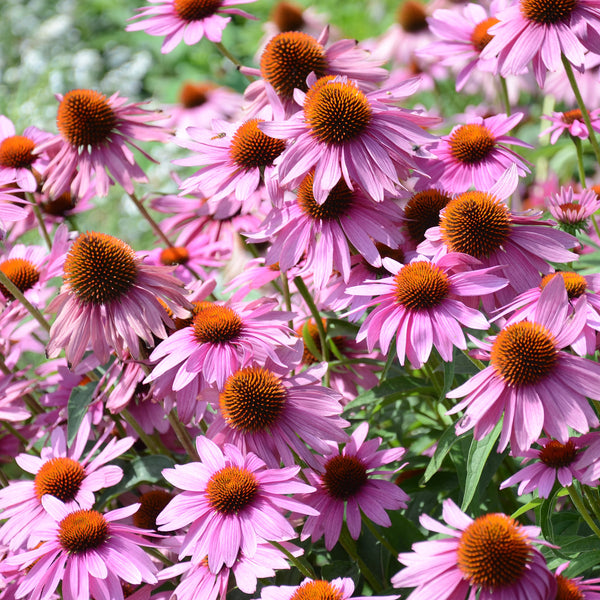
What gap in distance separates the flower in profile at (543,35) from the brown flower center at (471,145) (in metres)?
0.10

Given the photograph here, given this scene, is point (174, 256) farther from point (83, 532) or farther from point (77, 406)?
point (83, 532)

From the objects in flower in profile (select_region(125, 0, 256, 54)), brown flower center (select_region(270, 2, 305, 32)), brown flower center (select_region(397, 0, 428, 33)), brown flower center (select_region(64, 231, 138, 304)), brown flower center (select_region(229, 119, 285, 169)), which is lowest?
brown flower center (select_region(64, 231, 138, 304))

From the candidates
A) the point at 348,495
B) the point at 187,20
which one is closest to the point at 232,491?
the point at 348,495

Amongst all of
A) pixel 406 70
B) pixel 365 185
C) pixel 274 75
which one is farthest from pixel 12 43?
pixel 365 185

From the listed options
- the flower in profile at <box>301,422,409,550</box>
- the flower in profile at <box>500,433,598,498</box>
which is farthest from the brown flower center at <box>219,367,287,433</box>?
the flower in profile at <box>500,433,598,498</box>

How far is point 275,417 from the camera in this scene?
1.15 meters

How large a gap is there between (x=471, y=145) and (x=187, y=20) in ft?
2.19

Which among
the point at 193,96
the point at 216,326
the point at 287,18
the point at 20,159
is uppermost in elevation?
the point at 287,18

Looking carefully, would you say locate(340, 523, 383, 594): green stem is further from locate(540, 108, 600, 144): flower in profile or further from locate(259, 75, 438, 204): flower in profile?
locate(540, 108, 600, 144): flower in profile

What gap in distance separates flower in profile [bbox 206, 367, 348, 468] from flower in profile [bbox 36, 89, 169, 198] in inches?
21.3

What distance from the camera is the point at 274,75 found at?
1.44 meters

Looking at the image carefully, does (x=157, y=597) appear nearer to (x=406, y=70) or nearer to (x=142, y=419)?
(x=142, y=419)

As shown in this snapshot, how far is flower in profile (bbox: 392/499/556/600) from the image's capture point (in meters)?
0.81

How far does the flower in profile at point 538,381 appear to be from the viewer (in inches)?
36.7
